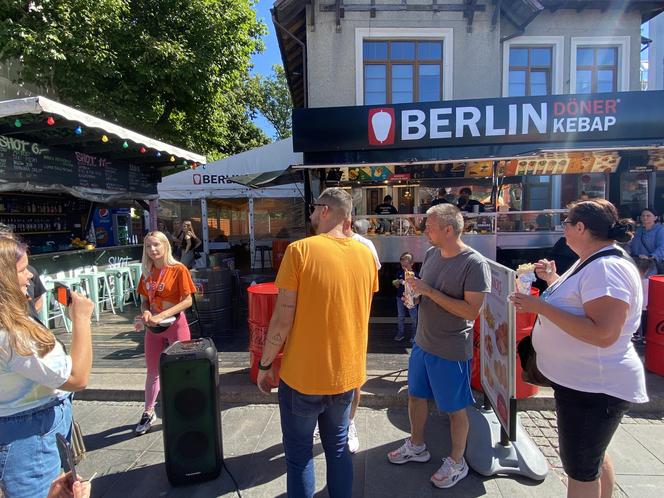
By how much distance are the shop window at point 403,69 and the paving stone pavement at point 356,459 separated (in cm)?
853

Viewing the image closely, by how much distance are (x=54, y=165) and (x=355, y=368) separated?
7.02 m

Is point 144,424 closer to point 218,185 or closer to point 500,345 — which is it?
point 500,345

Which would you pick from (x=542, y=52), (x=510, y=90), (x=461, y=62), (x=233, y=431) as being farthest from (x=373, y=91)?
(x=233, y=431)

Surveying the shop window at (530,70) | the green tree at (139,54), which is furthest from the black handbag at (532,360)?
the green tree at (139,54)

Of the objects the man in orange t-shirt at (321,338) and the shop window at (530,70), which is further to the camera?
the shop window at (530,70)

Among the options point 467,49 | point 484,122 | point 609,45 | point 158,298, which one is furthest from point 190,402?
point 609,45

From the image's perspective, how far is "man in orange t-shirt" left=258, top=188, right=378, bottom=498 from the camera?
193cm

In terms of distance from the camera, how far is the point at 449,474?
2586 mm

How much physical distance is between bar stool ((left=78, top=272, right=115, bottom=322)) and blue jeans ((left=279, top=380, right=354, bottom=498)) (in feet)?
20.5

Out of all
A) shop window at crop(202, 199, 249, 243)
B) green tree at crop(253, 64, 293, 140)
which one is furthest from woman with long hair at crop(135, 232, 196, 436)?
green tree at crop(253, 64, 293, 140)

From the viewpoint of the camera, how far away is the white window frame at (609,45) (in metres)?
10.4

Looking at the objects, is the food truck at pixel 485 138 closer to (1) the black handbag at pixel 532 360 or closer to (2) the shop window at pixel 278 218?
(1) the black handbag at pixel 532 360

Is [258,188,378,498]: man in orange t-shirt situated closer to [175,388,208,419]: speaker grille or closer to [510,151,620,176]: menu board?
[175,388,208,419]: speaker grille

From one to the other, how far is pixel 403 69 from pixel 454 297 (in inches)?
358
